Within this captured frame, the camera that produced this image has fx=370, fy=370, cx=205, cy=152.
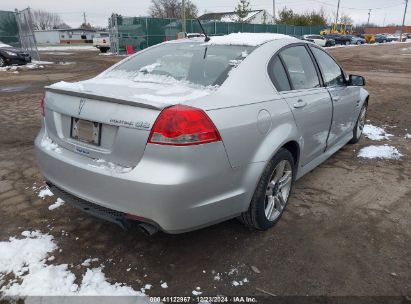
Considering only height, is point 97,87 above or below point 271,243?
above

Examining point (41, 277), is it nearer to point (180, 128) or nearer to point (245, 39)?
point (180, 128)

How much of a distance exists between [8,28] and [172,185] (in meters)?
21.6

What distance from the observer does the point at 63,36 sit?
81.6 meters

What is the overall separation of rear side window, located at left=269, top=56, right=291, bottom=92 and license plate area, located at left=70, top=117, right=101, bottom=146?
1470 mm

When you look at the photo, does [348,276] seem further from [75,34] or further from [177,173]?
[75,34]

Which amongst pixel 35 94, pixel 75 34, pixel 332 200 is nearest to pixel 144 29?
pixel 35 94

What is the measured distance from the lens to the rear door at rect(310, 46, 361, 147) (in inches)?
159

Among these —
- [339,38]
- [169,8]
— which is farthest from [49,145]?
[169,8]

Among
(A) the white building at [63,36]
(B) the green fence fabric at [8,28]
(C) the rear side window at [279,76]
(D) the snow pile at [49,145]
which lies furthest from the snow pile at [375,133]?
(A) the white building at [63,36]

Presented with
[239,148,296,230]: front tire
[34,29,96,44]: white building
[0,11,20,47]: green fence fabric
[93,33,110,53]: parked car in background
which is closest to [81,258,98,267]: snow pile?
[239,148,296,230]: front tire

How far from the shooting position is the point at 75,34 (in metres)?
84.2

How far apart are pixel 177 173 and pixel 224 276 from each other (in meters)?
0.89

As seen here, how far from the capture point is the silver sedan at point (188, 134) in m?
2.30

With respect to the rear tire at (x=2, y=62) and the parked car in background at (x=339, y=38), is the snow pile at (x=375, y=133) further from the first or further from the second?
the parked car in background at (x=339, y=38)
